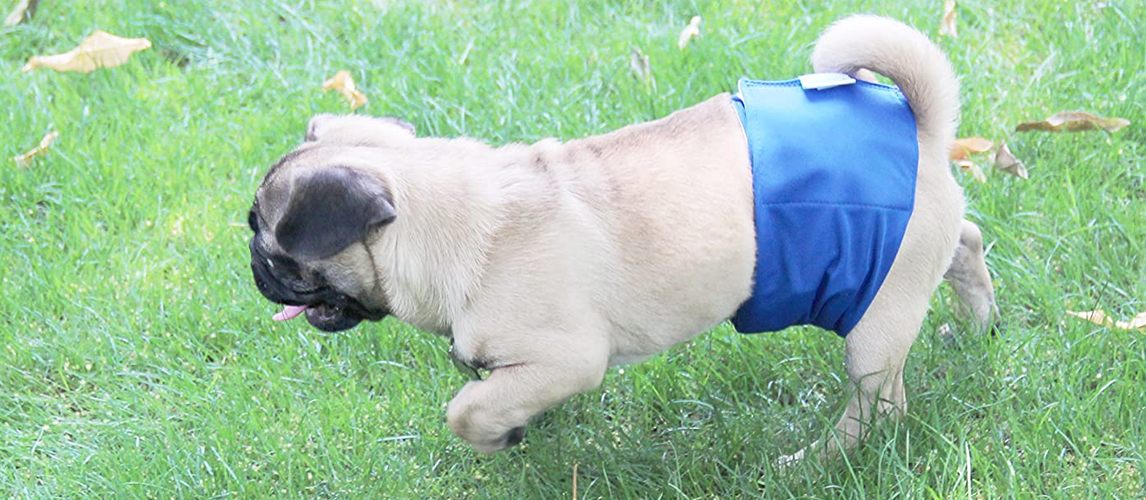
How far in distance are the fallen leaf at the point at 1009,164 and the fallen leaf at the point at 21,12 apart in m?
4.12

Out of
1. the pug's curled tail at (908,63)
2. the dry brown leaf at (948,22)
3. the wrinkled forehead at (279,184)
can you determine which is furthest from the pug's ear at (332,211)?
the dry brown leaf at (948,22)

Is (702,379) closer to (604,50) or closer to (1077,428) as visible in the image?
(1077,428)

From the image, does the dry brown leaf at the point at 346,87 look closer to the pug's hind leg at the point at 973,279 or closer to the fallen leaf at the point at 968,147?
the fallen leaf at the point at 968,147

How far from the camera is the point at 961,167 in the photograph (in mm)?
4305

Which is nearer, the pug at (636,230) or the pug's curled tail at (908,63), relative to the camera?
the pug at (636,230)

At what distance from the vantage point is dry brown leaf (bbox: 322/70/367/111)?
484 centimetres

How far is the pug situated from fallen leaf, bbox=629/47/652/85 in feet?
5.65

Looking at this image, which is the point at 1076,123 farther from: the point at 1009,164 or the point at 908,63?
the point at 908,63

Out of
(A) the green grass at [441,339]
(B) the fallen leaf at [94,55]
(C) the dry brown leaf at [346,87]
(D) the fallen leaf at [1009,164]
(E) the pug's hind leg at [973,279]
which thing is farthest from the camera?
(B) the fallen leaf at [94,55]

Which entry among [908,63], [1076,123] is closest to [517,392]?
[908,63]

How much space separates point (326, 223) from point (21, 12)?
3536 millimetres

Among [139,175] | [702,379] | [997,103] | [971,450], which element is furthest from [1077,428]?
[139,175]

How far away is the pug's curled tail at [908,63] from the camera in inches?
121

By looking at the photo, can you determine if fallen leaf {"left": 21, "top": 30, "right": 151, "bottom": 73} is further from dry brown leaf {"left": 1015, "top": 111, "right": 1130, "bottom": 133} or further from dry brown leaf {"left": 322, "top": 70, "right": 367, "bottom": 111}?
dry brown leaf {"left": 1015, "top": 111, "right": 1130, "bottom": 133}
